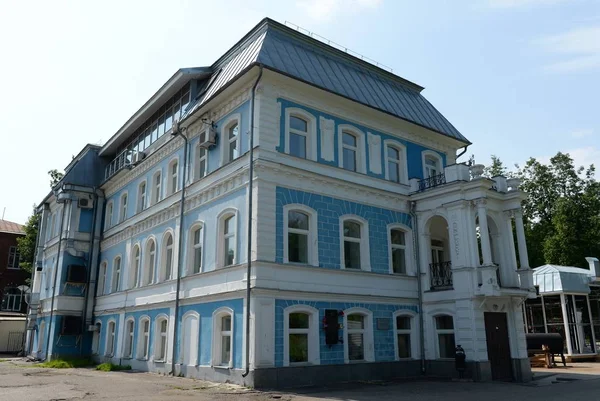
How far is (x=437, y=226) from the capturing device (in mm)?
21547

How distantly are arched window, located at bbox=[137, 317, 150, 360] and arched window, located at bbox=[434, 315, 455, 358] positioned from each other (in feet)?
38.4

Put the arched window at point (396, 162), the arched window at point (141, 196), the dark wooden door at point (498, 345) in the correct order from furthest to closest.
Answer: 1. the arched window at point (141, 196)
2. the arched window at point (396, 162)
3. the dark wooden door at point (498, 345)

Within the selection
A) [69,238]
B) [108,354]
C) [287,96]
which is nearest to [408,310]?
[287,96]

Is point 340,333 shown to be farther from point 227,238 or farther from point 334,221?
point 227,238

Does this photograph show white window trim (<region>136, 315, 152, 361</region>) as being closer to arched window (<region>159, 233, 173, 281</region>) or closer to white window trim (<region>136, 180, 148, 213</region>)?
arched window (<region>159, 233, 173, 281</region>)

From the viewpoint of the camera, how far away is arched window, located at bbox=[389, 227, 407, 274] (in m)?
19.5

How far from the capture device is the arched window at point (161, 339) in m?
19.9

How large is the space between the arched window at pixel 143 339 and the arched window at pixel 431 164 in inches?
531

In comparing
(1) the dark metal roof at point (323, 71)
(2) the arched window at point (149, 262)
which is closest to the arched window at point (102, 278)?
(2) the arched window at point (149, 262)

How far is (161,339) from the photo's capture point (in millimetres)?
20109

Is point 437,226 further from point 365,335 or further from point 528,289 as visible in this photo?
point 365,335

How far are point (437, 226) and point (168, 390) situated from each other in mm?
12888

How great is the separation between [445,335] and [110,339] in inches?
635

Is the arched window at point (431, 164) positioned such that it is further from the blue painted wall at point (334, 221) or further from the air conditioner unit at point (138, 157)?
the air conditioner unit at point (138, 157)
